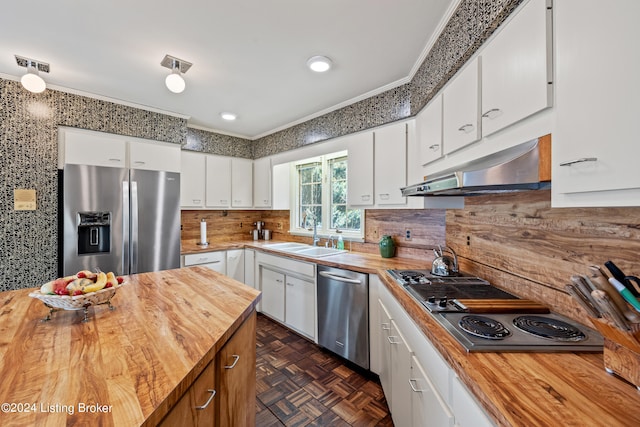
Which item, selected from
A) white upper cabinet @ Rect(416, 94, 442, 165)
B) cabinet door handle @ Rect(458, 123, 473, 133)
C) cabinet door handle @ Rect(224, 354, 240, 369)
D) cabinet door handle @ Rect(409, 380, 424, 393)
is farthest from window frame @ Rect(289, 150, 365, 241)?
cabinet door handle @ Rect(224, 354, 240, 369)

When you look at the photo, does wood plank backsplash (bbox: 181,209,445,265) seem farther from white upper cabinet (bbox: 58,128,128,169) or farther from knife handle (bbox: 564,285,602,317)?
knife handle (bbox: 564,285,602,317)

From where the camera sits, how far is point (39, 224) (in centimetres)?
231

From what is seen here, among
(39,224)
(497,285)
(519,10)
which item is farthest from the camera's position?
(39,224)

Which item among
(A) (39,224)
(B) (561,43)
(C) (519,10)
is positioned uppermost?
(C) (519,10)

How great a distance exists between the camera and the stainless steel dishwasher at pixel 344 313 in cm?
211

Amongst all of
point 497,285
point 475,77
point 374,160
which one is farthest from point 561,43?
point 374,160

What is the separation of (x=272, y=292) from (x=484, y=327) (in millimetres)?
2424

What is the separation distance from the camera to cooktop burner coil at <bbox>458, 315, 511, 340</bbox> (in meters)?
0.93

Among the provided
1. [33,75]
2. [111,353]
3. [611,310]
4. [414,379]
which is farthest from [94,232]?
[611,310]

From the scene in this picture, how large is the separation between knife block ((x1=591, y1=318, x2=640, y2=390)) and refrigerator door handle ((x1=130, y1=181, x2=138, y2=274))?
320 centimetres

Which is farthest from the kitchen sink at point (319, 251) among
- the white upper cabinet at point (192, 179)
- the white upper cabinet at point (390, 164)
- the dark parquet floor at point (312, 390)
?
the white upper cabinet at point (192, 179)

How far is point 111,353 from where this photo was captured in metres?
0.87

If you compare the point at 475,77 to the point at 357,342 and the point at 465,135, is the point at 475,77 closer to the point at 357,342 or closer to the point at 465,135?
the point at 465,135

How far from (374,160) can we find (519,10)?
1.46m
